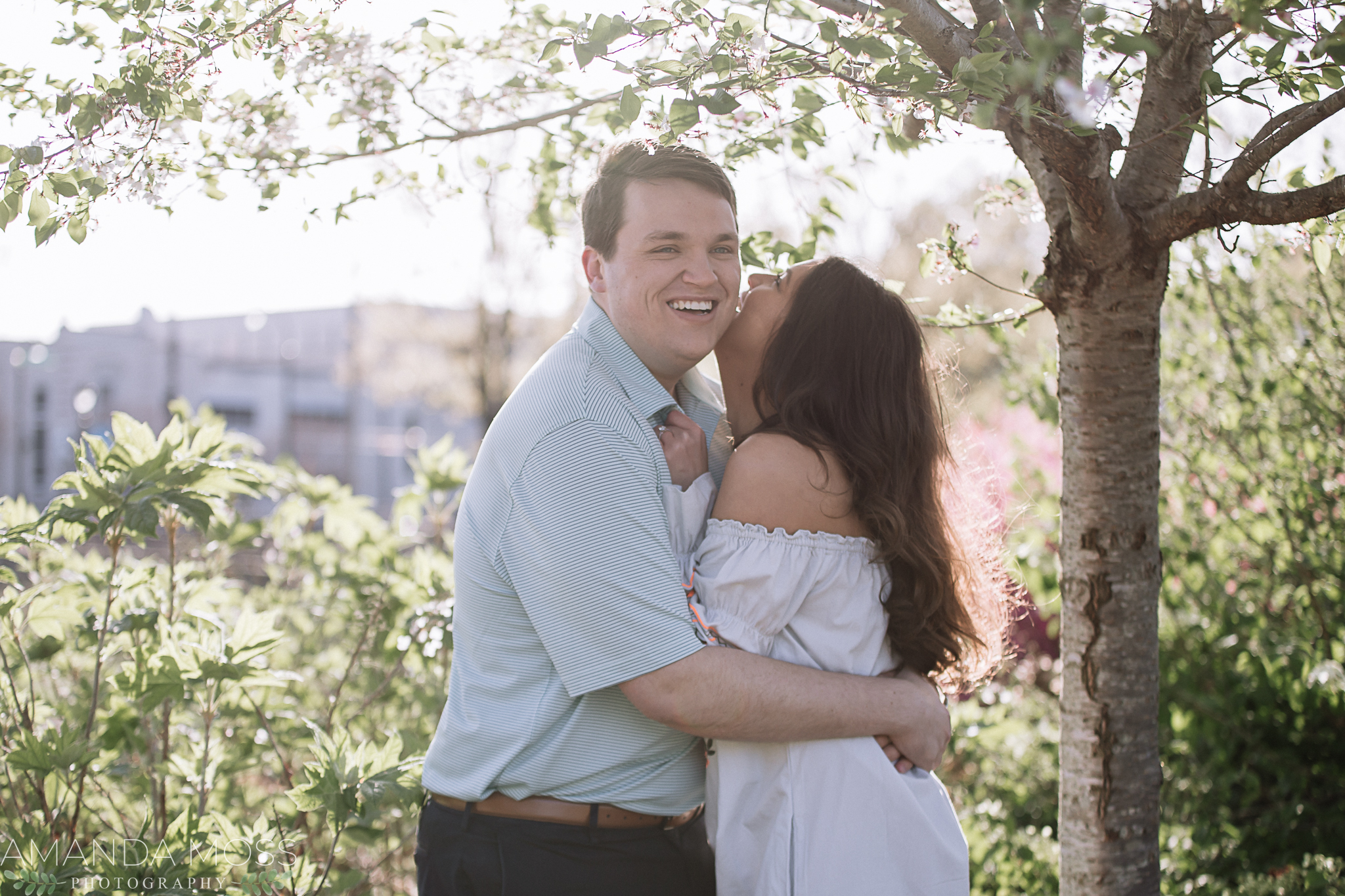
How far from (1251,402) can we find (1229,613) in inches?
40.2

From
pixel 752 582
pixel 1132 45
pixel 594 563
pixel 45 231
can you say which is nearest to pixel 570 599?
pixel 594 563

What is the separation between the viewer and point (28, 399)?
24734 millimetres

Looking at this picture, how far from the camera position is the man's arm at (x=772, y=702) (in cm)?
178

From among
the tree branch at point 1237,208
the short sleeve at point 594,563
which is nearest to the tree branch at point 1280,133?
the tree branch at point 1237,208

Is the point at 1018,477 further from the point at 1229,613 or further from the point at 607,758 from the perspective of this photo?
the point at 607,758

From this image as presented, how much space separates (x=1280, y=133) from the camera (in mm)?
1846

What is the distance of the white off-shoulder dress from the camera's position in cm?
190

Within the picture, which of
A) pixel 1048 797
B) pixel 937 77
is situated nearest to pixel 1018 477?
pixel 1048 797

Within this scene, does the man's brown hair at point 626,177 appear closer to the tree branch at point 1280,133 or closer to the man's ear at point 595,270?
the man's ear at point 595,270

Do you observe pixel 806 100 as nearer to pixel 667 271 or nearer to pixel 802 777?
pixel 667 271

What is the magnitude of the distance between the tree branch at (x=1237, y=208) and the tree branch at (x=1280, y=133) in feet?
0.11

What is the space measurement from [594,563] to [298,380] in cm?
3793

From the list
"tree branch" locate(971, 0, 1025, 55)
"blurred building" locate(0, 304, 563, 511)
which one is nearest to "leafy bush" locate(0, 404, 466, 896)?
"tree branch" locate(971, 0, 1025, 55)

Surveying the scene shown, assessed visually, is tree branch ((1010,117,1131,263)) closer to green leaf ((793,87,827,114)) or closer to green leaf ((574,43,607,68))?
green leaf ((793,87,827,114))
